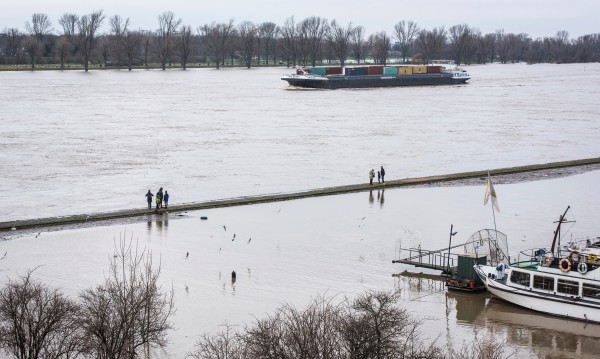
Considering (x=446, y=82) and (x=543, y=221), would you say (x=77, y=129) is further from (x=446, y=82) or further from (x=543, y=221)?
(x=446, y=82)

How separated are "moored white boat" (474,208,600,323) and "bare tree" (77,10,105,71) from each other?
141m

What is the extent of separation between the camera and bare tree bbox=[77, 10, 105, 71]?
15900cm

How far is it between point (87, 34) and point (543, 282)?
157562mm

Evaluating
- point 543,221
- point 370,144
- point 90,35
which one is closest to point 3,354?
point 543,221

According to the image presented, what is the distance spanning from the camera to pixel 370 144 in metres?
51.4

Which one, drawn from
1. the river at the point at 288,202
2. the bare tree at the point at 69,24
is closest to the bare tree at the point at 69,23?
the bare tree at the point at 69,24

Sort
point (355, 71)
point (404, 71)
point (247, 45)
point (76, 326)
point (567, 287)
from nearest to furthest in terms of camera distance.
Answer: point (76, 326) → point (567, 287) → point (355, 71) → point (404, 71) → point (247, 45)

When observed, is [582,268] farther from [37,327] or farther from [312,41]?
[312,41]

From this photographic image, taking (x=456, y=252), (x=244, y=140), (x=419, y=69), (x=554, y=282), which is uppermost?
(x=419, y=69)

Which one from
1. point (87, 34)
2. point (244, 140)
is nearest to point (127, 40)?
point (87, 34)

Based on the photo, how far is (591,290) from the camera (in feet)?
66.8

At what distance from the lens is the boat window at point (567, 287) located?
20562mm

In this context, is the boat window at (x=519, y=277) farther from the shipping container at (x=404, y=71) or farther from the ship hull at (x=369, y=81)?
the shipping container at (x=404, y=71)

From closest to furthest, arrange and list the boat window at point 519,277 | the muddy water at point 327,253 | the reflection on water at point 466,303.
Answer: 1. the muddy water at point 327,253
2. the reflection on water at point 466,303
3. the boat window at point 519,277
